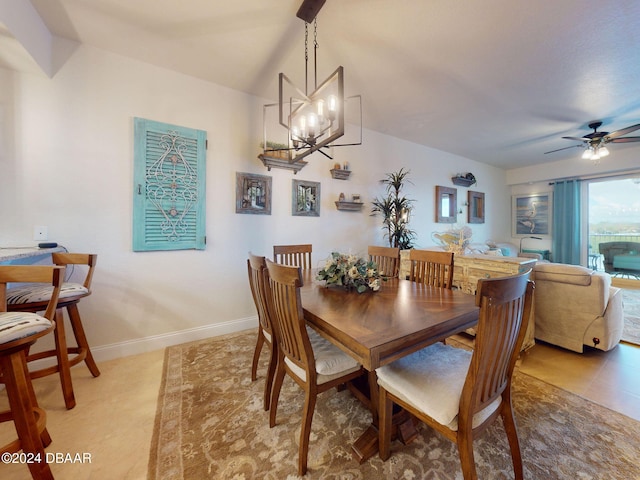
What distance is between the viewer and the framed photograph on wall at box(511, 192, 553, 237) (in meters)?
5.60

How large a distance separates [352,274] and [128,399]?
180cm

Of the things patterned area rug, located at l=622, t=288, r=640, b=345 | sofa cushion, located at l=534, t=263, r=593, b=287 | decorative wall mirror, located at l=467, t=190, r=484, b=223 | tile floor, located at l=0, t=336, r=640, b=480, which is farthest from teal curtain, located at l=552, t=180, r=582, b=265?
sofa cushion, located at l=534, t=263, r=593, b=287

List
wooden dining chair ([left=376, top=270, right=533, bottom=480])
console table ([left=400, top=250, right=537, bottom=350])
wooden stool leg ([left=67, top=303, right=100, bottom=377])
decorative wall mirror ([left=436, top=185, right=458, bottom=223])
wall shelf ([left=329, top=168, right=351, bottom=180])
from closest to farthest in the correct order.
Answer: wooden dining chair ([left=376, top=270, right=533, bottom=480])
wooden stool leg ([left=67, top=303, right=100, bottom=377])
console table ([left=400, top=250, right=537, bottom=350])
wall shelf ([left=329, top=168, right=351, bottom=180])
decorative wall mirror ([left=436, top=185, right=458, bottom=223])

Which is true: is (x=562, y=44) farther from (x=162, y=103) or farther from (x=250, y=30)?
(x=162, y=103)

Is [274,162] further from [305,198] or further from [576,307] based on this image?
[576,307]

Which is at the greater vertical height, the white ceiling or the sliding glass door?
the white ceiling

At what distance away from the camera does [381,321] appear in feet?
3.72

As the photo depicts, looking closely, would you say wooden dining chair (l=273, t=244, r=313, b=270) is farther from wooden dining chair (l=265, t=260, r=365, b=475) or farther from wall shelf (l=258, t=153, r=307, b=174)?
wooden dining chair (l=265, t=260, r=365, b=475)

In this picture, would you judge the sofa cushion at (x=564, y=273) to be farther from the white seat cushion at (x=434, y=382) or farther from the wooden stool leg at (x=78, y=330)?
the wooden stool leg at (x=78, y=330)

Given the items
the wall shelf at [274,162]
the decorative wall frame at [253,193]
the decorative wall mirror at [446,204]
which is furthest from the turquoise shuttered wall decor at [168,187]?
the decorative wall mirror at [446,204]

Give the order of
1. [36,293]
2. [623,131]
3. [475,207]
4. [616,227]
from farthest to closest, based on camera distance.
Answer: [475,207] → [616,227] → [623,131] → [36,293]

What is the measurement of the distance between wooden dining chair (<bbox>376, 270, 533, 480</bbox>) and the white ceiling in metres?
1.98

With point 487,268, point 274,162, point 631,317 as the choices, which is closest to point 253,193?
point 274,162

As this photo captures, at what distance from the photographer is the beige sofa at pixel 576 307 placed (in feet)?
6.93
